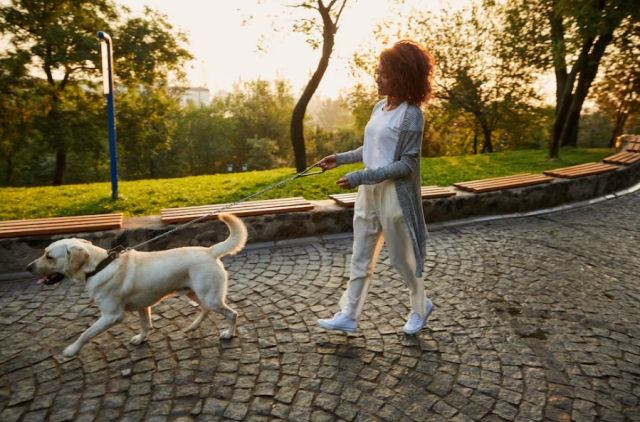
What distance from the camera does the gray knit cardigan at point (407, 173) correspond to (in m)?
3.21

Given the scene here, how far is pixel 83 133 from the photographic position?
62.4 ft

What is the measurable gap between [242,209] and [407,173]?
3572 millimetres

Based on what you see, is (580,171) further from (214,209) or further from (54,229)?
(54,229)

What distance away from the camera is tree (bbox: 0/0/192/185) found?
57.3 ft

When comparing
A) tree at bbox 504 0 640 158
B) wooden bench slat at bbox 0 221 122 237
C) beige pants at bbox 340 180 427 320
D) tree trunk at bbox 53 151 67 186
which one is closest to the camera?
beige pants at bbox 340 180 427 320

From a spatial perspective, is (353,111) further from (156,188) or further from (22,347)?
(22,347)

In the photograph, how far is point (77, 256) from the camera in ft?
10.4

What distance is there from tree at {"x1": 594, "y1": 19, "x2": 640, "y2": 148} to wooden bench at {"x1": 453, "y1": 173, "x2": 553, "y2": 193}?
35.4 feet

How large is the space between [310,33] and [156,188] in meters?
6.45

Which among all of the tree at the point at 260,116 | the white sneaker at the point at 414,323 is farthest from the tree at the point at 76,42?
the tree at the point at 260,116

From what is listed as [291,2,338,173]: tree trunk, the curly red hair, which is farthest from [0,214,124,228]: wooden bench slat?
[291,2,338,173]: tree trunk

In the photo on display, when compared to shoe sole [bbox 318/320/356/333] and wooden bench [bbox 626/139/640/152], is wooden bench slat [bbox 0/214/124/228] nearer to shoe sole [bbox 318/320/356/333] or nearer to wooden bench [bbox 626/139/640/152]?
shoe sole [bbox 318/320/356/333]

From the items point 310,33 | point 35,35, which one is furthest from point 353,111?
point 35,35

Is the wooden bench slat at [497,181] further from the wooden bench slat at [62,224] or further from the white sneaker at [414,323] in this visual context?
the wooden bench slat at [62,224]
